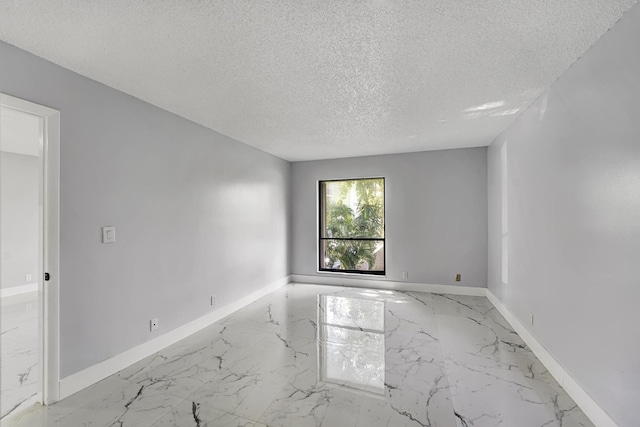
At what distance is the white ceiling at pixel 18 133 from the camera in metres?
3.23

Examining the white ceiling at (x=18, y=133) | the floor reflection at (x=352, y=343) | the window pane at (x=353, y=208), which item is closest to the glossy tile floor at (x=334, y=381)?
the floor reflection at (x=352, y=343)

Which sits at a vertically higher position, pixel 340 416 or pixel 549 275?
pixel 549 275

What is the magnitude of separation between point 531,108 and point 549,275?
1.56 m

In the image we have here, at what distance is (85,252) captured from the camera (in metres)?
2.21

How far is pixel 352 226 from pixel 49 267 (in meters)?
4.24

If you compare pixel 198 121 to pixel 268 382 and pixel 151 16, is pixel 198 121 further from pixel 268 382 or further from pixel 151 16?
pixel 268 382

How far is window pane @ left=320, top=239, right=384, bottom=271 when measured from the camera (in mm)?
5246

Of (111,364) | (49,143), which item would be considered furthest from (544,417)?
A: (49,143)

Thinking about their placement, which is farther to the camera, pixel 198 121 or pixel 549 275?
pixel 198 121

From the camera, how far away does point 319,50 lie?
6.14 ft

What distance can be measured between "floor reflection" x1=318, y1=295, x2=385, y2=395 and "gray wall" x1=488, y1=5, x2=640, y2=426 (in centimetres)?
138

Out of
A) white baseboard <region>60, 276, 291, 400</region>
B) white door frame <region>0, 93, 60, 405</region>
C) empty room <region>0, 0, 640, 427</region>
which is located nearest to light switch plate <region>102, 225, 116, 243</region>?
empty room <region>0, 0, 640, 427</region>

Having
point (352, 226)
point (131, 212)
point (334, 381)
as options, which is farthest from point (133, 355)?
point (352, 226)

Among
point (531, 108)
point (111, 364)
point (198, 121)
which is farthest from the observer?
point (198, 121)
